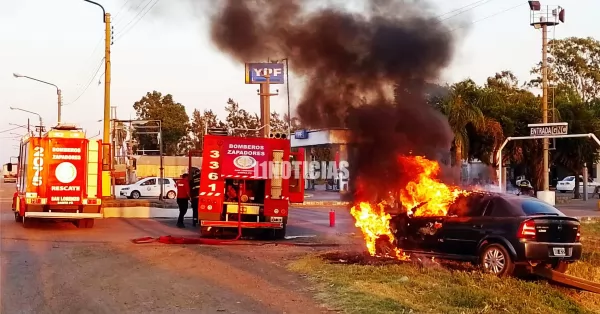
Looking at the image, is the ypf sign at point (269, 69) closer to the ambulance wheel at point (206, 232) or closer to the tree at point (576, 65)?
the ambulance wheel at point (206, 232)

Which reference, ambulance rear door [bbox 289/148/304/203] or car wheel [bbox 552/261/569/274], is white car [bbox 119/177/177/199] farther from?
car wheel [bbox 552/261/569/274]

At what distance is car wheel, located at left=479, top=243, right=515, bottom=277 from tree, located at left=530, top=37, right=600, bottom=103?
51924 millimetres

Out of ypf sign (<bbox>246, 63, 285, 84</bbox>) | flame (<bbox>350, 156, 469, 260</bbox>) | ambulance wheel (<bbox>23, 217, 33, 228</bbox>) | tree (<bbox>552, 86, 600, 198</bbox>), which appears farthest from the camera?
tree (<bbox>552, 86, 600, 198</bbox>)

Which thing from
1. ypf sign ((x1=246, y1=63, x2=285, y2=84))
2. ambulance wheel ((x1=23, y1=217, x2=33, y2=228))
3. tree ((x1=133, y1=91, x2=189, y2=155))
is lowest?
ambulance wheel ((x1=23, y1=217, x2=33, y2=228))

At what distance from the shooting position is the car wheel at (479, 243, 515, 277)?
34.1 ft

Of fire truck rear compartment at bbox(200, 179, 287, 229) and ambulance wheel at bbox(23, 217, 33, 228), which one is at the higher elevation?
fire truck rear compartment at bbox(200, 179, 287, 229)

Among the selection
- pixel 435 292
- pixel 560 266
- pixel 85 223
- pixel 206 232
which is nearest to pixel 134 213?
pixel 85 223

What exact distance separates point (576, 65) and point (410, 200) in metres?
53.7

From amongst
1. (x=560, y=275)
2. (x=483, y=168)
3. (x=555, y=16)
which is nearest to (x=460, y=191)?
(x=560, y=275)

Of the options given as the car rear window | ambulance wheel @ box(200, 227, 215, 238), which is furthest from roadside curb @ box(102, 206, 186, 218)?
the car rear window

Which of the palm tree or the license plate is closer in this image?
the license plate

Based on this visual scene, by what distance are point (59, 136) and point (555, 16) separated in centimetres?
2037

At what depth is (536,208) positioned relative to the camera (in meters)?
10.9

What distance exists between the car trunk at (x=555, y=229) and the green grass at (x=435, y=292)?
724 millimetres
